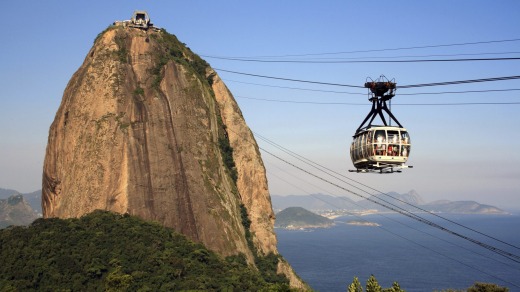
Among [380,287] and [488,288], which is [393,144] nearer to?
[380,287]

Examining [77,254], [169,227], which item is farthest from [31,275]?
[169,227]

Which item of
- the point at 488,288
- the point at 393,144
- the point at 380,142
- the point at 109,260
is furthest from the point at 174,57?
the point at 393,144

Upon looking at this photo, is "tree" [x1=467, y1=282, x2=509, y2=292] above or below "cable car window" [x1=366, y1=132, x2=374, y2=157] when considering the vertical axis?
below

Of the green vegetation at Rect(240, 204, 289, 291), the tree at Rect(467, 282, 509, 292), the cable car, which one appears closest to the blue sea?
the green vegetation at Rect(240, 204, 289, 291)

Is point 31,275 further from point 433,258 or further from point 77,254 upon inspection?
point 433,258

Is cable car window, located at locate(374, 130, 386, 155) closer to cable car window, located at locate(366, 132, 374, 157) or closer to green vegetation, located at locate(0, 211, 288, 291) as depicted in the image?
cable car window, located at locate(366, 132, 374, 157)

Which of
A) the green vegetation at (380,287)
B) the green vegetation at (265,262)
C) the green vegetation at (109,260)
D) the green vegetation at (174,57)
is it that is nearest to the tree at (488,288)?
the green vegetation at (380,287)

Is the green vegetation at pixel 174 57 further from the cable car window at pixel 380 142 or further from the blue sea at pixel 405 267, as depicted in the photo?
the blue sea at pixel 405 267
